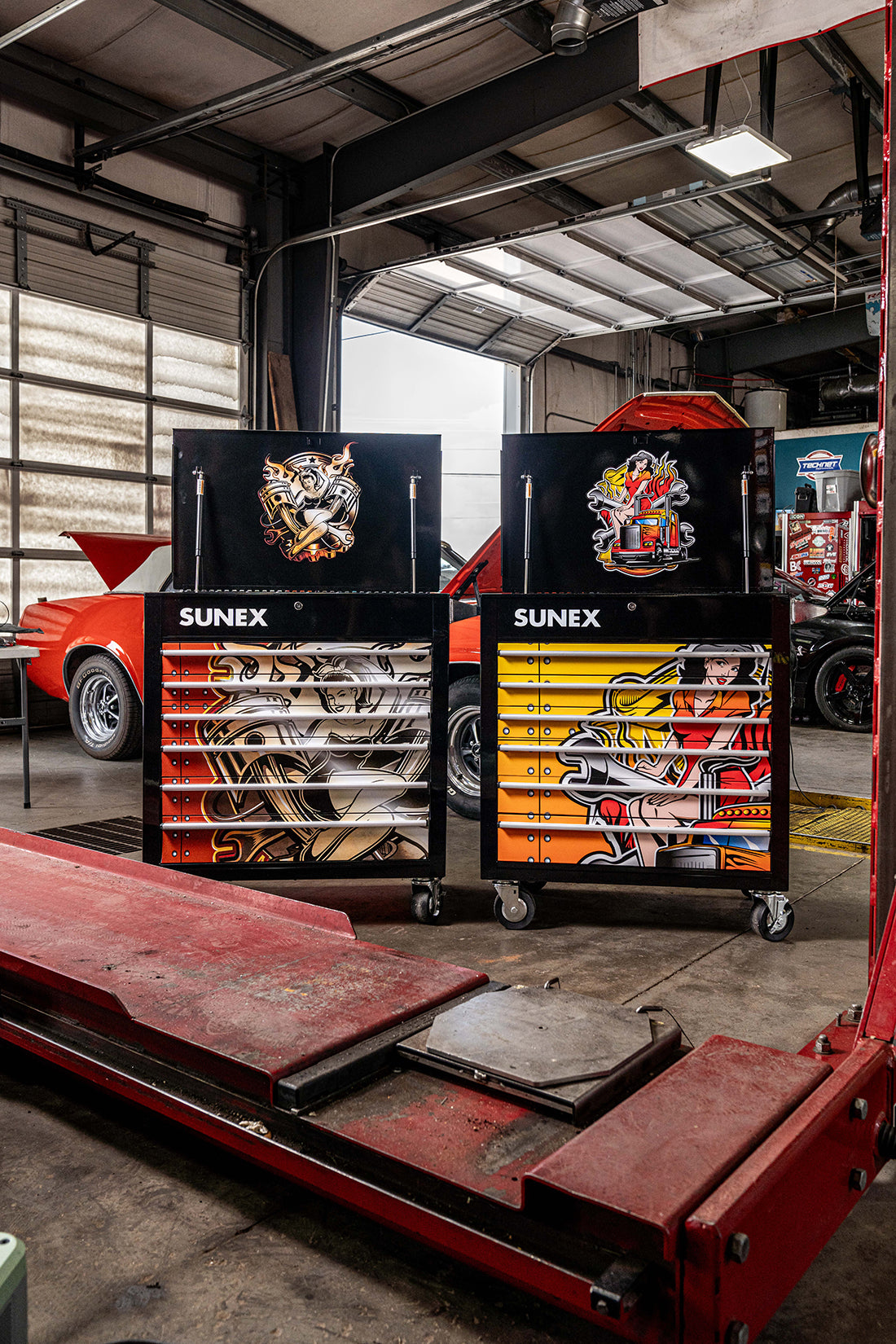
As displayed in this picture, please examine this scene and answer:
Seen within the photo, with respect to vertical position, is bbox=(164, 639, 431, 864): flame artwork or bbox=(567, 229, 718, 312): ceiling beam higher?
bbox=(567, 229, 718, 312): ceiling beam

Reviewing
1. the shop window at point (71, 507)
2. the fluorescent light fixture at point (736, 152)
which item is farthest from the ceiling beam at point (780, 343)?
the shop window at point (71, 507)

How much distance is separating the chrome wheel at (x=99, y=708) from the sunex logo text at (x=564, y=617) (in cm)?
405

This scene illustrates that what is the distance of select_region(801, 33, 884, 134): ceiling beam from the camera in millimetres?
7059

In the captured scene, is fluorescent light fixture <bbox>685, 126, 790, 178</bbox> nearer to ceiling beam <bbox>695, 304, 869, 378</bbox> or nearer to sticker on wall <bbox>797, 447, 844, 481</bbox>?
ceiling beam <bbox>695, 304, 869, 378</bbox>

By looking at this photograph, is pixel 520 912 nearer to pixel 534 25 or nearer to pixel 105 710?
pixel 105 710

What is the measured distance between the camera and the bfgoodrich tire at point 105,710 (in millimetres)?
6516

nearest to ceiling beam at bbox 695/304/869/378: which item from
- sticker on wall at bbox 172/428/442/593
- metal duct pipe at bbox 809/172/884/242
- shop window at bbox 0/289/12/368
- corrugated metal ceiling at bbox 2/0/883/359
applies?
corrugated metal ceiling at bbox 2/0/883/359

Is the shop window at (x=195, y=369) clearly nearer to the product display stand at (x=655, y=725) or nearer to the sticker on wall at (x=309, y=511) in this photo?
the sticker on wall at (x=309, y=511)

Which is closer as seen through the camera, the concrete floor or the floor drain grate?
the concrete floor

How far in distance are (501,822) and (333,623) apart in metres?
0.86

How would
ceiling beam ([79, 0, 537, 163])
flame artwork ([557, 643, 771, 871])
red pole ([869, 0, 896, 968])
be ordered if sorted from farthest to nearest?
ceiling beam ([79, 0, 537, 163])
flame artwork ([557, 643, 771, 871])
red pole ([869, 0, 896, 968])

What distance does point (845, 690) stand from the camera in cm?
853

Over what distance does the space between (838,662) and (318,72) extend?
19.6 feet

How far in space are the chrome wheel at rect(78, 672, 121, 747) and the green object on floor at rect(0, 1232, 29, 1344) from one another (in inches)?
235
